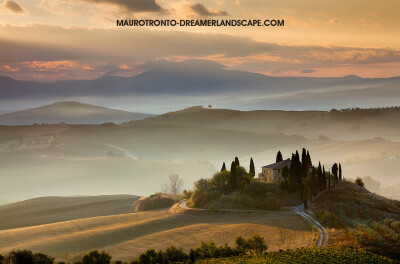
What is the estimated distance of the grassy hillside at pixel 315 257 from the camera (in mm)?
41516

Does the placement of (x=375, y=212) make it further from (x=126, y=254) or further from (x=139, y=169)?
(x=139, y=169)

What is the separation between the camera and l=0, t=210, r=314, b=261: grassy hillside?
54.5m

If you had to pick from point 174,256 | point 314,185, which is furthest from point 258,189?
point 174,256

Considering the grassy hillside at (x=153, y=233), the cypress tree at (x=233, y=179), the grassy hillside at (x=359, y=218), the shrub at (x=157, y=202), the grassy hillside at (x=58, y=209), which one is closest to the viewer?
the grassy hillside at (x=359, y=218)

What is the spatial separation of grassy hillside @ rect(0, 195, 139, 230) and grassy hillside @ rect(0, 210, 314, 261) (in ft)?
71.1

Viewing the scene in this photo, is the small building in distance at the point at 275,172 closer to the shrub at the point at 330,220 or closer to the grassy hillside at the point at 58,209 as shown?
the shrub at the point at 330,220

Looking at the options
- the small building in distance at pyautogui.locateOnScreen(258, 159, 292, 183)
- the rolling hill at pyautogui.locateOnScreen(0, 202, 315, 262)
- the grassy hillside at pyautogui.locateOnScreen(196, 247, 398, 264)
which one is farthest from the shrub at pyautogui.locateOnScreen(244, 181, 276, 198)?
the grassy hillside at pyautogui.locateOnScreen(196, 247, 398, 264)

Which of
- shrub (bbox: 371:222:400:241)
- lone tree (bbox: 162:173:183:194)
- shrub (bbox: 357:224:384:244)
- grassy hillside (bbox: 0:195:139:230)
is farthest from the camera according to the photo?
lone tree (bbox: 162:173:183:194)

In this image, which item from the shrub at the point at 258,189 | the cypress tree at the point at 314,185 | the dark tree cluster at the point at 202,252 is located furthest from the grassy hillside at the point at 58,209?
the dark tree cluster at the point at 202,252

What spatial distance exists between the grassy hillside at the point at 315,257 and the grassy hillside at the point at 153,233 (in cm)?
673

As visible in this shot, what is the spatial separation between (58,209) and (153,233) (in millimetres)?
54608

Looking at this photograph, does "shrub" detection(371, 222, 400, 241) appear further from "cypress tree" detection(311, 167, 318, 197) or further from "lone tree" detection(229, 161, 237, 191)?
"lone tree" detection(229, 161, 237, 191)

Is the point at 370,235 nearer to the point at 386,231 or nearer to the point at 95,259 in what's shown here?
the point at 386,231

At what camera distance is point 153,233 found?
206 ft
